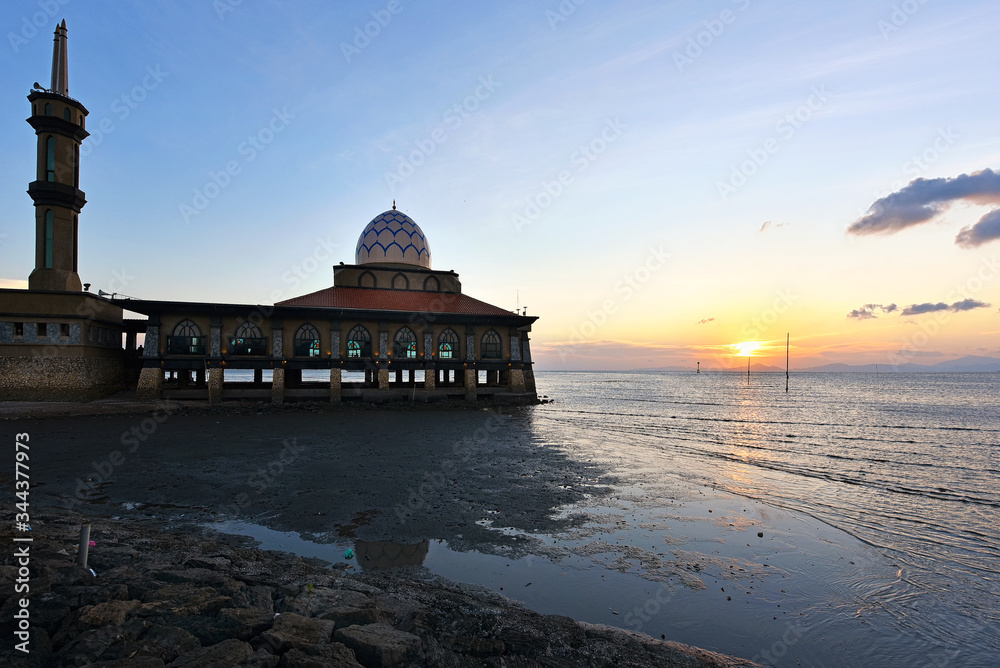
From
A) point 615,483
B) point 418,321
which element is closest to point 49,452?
point 615,483

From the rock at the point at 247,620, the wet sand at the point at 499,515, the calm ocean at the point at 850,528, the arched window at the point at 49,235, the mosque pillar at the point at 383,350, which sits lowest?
the calm ocean at the point at 850,528

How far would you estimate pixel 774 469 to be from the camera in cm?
2092

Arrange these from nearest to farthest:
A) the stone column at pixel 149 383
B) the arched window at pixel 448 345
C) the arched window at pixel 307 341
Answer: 1. the stone column at pixel 149 383
2. the arched window at pixel 307 341
3. the arched window at pixel 448 345

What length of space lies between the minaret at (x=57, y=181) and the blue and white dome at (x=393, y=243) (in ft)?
69.4

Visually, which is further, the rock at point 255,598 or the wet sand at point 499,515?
the wet sand at point 499,515

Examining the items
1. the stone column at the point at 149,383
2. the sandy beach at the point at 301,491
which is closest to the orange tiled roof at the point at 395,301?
the stone column at the point at 149,383

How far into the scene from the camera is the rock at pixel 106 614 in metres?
5.77

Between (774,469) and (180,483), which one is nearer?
(180,483)

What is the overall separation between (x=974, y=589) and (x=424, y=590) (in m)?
10.1

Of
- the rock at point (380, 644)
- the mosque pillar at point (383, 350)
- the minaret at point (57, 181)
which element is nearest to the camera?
the rock at point (380, 644)

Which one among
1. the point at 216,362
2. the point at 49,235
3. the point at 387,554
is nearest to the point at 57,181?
the point at 49,235

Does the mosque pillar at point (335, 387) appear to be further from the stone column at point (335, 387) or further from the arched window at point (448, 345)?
the arched window at point (448, 345)

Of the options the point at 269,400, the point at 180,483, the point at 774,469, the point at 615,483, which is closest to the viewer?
the point at 180,483

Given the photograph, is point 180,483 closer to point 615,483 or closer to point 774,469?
point 615,483
